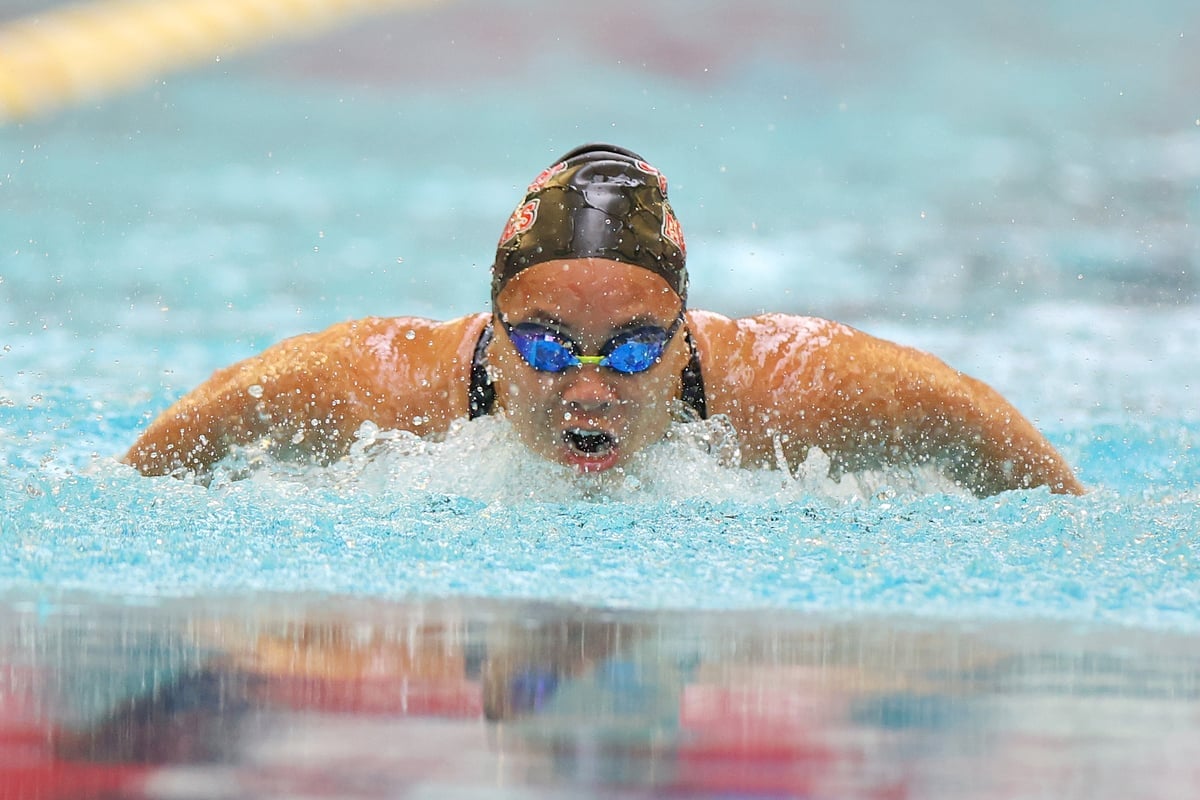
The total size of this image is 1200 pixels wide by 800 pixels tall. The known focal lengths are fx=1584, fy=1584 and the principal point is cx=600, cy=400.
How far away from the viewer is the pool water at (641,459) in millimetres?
1512

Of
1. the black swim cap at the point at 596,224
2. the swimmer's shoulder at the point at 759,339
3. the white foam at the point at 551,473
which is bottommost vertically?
the white foam at the point at 551,473

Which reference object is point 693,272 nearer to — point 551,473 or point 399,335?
point 399,335

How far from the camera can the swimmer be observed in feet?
10.5

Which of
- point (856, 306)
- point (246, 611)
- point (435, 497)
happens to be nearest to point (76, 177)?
point (856, 306)

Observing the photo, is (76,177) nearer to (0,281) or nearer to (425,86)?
(0,281)

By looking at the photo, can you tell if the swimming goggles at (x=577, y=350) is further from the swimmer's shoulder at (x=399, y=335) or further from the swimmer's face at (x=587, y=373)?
the swimmer's shoulder at (x=399, y=335)

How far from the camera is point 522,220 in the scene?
3.35 meters

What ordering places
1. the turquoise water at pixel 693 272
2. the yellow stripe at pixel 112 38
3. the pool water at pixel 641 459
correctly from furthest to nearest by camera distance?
1. the yellow stripe at pixel 112 38
2. the turquoise water at pixel 693 272
3. the pool water at pixel 641 459

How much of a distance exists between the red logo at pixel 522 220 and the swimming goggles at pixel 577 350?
27 centimetres

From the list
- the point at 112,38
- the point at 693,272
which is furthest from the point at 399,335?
the point at 693,272

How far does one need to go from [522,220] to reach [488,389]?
1.20 ft

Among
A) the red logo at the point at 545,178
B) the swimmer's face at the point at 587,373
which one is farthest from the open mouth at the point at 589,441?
the red logo at the point at 545,178

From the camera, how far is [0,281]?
801 centimetres

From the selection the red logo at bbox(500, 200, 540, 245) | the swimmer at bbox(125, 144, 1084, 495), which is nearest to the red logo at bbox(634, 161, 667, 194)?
the swimmer at bbox(125, 144, 1084, 495)
